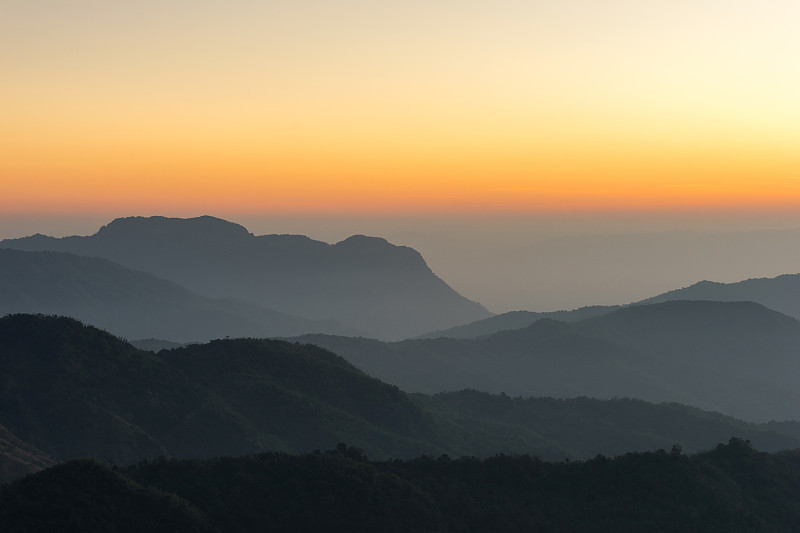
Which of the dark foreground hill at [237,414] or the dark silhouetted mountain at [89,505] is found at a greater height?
the dark silhouetted mountain at [89,505]

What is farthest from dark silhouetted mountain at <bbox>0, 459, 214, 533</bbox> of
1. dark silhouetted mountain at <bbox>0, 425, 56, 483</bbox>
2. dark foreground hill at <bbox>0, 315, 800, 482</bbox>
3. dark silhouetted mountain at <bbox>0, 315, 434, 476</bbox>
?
dark silhouetted mountain at <bbox>0, 315, 434, 476</bbox>

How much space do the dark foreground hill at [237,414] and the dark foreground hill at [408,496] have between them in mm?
19280

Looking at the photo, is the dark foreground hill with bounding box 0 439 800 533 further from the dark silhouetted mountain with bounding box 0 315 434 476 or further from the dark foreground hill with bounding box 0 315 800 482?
the dark silhouetted mountain with bounding box 0 315 434 476

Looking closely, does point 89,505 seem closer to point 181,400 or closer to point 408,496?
point 408,496

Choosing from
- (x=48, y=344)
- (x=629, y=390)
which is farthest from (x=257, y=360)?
(x=629, y=390)

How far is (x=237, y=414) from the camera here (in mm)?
95750

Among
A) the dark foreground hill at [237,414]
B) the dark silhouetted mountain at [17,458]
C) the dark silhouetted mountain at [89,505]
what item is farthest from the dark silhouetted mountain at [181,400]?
the dark silhouetted mountain at [89,505]

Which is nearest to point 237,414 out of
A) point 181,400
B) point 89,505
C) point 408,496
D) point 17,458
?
point 181,400

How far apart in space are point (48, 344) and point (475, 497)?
6514 centimetres

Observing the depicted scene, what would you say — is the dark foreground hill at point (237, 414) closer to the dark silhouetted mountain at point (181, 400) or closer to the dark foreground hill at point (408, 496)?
the dark silhouetted mountain at point (181, 400)

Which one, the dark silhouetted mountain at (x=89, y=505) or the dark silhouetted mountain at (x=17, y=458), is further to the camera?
the dark silhouetted mountain at (x=17, y=458)

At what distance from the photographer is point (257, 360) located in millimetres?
114000

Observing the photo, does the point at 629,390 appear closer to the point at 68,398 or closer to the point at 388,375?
the point at 388,375

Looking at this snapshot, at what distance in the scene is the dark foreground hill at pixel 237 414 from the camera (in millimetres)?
84125
